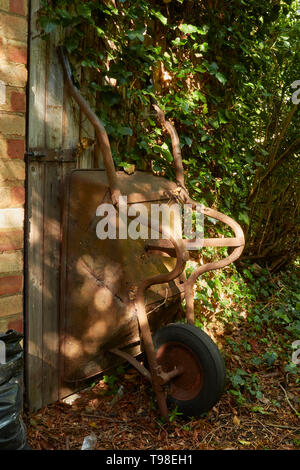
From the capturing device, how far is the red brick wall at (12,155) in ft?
6.95

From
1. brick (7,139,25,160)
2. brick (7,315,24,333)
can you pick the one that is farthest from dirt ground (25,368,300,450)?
brick (7,139,25,160)

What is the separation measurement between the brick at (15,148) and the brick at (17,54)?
378mm

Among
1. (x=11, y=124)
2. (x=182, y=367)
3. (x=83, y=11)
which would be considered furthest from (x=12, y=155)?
(x=182, y=367)

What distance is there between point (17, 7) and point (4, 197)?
905 millimetres

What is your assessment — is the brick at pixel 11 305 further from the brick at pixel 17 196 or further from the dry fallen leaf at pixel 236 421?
the dry fallen leaf at pixel 236 421

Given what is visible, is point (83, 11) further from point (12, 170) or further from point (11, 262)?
point (11, 262)

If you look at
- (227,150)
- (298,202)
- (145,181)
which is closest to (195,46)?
(227,150)

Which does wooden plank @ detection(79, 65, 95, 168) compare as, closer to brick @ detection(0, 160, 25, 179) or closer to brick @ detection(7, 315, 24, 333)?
brick @ detection(0, 160, 25, 179)

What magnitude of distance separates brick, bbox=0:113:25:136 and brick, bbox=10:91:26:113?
38mm

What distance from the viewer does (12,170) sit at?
2215mm

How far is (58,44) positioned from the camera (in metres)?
2.54

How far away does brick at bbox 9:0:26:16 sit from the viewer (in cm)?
211

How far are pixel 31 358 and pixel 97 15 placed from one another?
211 centimetres

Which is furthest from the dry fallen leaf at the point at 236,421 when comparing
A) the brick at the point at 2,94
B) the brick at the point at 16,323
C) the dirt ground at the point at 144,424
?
the brick at the point at 2,94
